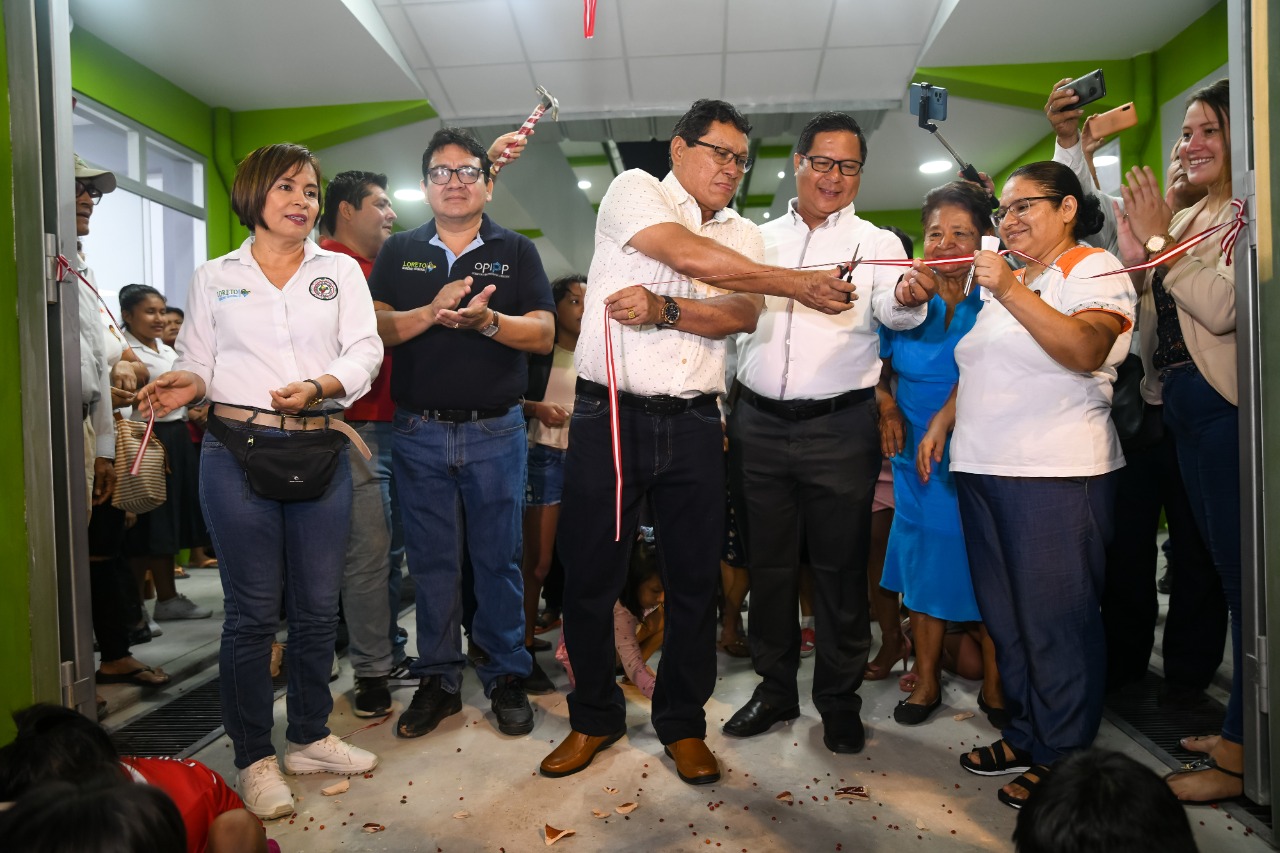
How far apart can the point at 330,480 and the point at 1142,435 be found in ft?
7.73

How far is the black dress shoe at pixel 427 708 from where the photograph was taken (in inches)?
110

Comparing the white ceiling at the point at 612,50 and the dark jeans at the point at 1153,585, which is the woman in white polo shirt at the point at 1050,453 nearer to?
the dark jeans at the point at 1153,585

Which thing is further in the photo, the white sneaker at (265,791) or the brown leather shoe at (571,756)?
the brown leather shoe at (571,756)

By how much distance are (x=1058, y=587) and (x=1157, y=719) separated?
102cm

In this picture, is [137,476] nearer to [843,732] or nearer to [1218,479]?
[843,732]

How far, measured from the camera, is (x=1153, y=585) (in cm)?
303

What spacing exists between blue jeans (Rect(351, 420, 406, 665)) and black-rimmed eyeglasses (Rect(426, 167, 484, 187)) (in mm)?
834

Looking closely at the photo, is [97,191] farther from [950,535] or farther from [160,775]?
[950,535]

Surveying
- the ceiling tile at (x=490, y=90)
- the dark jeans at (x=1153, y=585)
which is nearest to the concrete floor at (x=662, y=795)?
the dark jeans at (x=1153, y=585)

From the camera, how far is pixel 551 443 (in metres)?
3.84

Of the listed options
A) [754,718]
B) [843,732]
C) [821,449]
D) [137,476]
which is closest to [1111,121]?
[821,449]

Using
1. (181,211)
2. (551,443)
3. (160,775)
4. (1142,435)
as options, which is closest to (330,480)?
(160,775)

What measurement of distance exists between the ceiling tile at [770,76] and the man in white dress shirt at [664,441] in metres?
3.99

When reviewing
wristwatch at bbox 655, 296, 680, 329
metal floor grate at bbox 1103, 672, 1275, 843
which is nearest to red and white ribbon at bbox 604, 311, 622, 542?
wristwatch at bbox 655, 296, 680, 329
